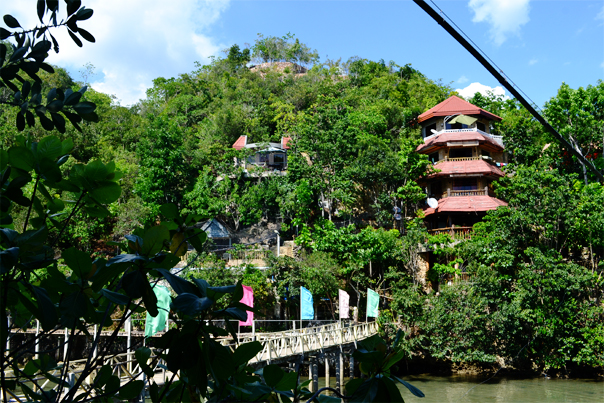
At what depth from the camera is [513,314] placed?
65.1 feet

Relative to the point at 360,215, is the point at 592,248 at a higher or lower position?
A: lower

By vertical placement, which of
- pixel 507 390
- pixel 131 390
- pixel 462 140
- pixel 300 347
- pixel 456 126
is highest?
pixel 456 126

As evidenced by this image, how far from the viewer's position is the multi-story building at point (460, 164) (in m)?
25.7

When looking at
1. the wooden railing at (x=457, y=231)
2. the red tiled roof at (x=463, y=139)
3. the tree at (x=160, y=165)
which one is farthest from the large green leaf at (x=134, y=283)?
the tree at (x=160, y=165)

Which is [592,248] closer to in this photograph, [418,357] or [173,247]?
[418,357]

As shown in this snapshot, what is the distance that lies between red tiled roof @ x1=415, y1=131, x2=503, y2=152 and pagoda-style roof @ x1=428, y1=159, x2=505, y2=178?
113 cm

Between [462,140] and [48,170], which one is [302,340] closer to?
[48,170]

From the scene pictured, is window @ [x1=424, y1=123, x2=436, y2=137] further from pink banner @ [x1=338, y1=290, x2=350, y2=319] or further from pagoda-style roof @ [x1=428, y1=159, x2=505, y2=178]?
pink banner @ [x1=338, y1=290, x2=350, y2=319]

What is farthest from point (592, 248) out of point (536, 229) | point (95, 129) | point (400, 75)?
point (95, 129)

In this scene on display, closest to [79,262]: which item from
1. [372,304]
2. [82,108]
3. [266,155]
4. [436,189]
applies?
[82,108]

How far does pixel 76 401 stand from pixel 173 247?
54 centimetres

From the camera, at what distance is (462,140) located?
88.3ft

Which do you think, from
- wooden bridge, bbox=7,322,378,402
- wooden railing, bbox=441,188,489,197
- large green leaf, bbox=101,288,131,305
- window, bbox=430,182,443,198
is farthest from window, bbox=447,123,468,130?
large green leaf, bbox=101,288,131,305

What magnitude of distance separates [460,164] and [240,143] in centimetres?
1339
